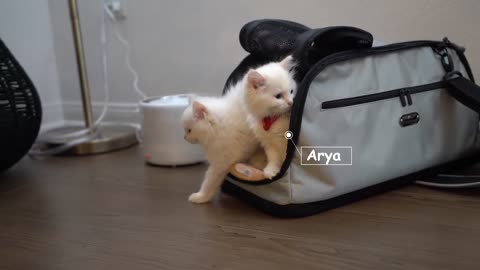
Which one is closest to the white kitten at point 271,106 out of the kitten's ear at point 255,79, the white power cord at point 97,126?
the kitten's ear at point 255,79

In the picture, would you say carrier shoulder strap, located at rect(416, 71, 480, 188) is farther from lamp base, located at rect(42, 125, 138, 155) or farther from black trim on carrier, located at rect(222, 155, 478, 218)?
lamp base, located at rect(42, 125, 138, 155)

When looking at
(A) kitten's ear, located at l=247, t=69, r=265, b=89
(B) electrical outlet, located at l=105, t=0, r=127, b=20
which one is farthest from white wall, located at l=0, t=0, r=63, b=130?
(A) kitten's ear, located at l=247, t=69, r=265, b=89

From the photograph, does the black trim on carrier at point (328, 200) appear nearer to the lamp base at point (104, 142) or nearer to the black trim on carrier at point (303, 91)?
the black trim on carrier at point (303, 91)

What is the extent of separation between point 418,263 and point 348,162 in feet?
0.88

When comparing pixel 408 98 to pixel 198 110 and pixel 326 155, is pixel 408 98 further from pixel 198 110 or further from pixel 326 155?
pixel 198 110

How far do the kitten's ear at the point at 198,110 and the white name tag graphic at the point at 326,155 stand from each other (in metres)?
0.25

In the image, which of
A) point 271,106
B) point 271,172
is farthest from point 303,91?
point 271,172

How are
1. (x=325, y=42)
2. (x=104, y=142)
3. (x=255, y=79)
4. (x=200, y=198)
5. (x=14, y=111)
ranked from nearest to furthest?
(x=255, y=79), (x=325, y=42), (x=200, y=198), (x=14, y=111), (x=104, y=142)

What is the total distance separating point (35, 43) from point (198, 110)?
4.74ft

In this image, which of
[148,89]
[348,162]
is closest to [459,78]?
[348,162]

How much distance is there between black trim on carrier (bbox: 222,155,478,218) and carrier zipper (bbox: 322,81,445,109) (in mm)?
207

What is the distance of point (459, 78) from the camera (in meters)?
1.07

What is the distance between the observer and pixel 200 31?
1.72m

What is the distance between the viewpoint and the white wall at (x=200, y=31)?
52.4 inches
